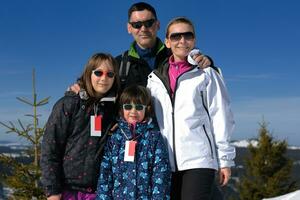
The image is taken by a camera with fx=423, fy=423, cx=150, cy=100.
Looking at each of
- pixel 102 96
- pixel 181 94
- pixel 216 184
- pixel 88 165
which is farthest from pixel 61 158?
pixel 216 184

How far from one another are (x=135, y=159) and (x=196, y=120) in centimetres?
67

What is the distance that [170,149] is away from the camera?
12.9 feet

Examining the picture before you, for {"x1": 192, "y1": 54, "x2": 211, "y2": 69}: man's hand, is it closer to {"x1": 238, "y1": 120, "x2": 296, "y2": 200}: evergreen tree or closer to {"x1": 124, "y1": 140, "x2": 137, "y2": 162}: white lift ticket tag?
{"x1": 124, "y1": 140, "x2": 137, "y2": 162}: white lift ticket tag

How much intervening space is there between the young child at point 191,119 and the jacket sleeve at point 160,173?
10 cm

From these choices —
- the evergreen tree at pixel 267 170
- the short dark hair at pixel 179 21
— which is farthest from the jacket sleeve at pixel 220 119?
the evergreen tree at pixel 267 170

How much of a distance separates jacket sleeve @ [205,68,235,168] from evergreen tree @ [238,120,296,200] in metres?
23.9

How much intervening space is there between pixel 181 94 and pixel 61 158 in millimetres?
1282

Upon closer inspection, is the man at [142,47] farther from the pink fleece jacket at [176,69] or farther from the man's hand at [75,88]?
the man's hand at [75,88]

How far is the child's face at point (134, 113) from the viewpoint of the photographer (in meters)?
4.02

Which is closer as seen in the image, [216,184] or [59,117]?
[59,117]

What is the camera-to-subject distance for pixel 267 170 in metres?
27.0

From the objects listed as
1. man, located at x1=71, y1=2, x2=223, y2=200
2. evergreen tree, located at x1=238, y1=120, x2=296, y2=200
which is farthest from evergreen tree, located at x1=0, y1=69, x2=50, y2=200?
evergreen tree, located at x1=238, y1=120, x2=296, y2=200

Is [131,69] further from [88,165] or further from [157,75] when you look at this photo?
[88,165]

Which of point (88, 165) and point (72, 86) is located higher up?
point (72, 86)
